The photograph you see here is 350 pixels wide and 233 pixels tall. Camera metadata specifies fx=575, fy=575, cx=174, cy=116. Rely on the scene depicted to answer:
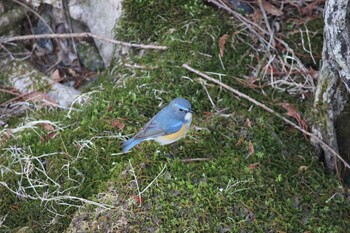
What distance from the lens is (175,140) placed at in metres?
4.12

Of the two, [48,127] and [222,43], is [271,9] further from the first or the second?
[48,127]

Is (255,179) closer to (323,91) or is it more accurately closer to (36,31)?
(323,91)

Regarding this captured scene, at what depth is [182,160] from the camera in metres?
4.09

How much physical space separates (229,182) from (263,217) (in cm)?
33

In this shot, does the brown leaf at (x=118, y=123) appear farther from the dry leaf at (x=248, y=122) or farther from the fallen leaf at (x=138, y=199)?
the dry leaf at (x=248, y=122)

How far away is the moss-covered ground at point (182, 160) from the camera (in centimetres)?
385

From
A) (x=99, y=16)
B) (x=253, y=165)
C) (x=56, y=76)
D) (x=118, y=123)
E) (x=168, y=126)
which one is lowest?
(x=253, y=165)

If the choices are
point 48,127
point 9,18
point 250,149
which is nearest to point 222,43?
point 250,149

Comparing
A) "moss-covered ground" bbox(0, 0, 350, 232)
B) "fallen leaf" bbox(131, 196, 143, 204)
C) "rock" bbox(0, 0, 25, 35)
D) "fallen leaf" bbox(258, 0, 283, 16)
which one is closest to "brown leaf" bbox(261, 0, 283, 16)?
"fallen leaf" bbox(258, 0, 283, 16)

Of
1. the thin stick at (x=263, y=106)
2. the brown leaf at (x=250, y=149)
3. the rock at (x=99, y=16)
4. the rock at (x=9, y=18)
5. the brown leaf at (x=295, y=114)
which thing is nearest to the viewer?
the brown leaf at (x=250, y=149)

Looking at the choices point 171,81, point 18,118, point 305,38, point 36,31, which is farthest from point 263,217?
point 36,31

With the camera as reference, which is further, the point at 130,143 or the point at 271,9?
the point at 271,9

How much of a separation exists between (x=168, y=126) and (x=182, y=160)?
10.4 inches

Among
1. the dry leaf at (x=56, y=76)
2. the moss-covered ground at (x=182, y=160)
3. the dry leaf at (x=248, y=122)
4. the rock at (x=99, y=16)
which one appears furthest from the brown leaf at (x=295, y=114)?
the dry leaf at (x=56, y=76)
